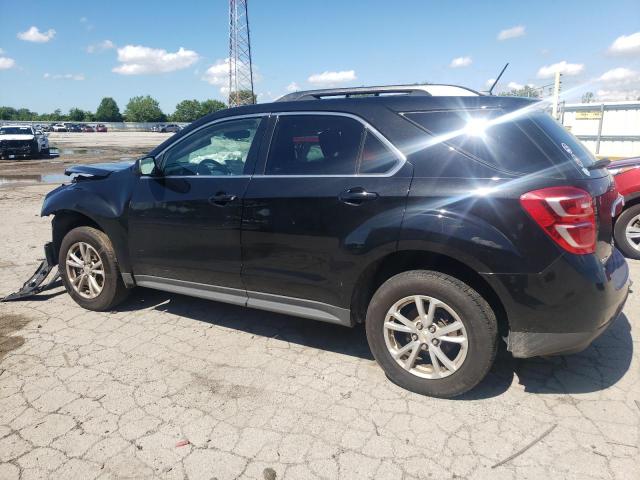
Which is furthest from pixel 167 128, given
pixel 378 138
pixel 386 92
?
pixel 378 138

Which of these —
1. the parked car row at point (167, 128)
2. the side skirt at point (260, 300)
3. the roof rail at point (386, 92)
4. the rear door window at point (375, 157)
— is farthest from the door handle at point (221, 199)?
the parked car row at point (167, 128)

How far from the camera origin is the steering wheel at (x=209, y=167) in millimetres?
3730

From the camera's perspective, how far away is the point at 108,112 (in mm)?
131500

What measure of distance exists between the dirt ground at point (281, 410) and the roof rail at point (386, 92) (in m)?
1.87

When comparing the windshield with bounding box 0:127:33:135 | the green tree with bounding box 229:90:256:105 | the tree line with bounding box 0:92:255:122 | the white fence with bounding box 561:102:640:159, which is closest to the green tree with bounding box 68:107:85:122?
the tree line with bounding box 0:92:255:122

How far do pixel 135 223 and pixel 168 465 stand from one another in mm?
2194

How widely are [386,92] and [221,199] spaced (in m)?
1.41

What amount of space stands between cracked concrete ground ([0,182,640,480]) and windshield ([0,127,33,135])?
24602 mm

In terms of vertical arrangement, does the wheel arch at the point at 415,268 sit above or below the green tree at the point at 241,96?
below

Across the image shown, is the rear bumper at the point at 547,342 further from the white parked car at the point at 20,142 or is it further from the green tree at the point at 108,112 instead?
the green tree at the point at 108,112

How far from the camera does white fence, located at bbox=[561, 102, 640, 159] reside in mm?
11094

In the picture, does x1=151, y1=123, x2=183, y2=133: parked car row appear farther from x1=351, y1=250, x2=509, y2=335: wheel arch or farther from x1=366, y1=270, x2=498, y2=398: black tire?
x1=366, y1=270, x2=498, y2=398: black tire

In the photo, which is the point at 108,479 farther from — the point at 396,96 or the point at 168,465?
the point at 396,96

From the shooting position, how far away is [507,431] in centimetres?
264
